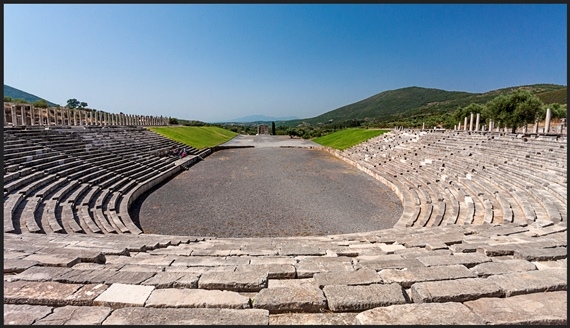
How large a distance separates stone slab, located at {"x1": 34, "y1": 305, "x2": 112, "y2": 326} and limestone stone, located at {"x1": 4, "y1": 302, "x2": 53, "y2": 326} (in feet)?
0.25

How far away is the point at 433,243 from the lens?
5.68 metres

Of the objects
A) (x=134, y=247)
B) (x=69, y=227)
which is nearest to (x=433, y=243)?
(x=134, y=247)

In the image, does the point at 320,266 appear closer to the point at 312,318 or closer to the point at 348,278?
the point at 348,278

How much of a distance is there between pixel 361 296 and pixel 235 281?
1422 mm

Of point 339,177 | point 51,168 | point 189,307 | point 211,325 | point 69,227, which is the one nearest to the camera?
point 211,325

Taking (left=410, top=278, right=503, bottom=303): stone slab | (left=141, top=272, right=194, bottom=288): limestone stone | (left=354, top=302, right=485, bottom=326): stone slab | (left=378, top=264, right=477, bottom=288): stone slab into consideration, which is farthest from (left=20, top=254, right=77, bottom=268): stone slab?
(left=410, top=278, right=503, bottom=303): stone slab

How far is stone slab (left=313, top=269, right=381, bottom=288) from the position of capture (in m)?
3.30

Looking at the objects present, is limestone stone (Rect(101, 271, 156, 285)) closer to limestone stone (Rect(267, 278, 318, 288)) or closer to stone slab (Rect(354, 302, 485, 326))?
limestone stone (Rect(267, 278, 318, 288))

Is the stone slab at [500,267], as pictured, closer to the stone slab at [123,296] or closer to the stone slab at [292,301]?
the stone slab at [292,301]

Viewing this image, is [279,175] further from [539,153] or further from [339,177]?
[539,153]

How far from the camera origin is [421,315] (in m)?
2.54

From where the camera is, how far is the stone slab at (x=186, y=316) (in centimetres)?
245

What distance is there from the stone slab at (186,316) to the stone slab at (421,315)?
3.10 feet

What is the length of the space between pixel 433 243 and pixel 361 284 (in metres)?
3.21
